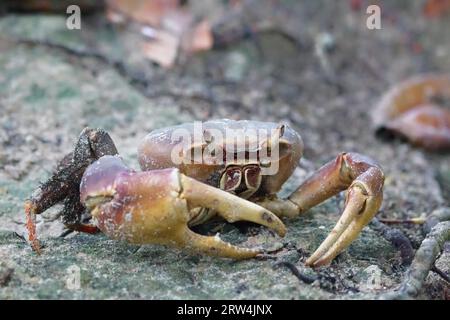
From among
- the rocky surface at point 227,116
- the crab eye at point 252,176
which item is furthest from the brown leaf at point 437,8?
the crab eye at point 252,176

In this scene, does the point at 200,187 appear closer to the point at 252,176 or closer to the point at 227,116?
the point at 252,176

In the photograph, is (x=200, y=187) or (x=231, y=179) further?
(x=231, y=179)

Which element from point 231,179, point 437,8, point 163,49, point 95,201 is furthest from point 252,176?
point 437,8

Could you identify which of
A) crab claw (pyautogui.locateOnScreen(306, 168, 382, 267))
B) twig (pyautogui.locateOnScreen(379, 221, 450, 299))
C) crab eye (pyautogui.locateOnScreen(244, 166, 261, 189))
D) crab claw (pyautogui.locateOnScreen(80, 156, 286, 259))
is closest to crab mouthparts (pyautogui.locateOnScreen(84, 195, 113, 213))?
crab claw (pyautogui.locateOnScreen(80, 156, 286, 259))

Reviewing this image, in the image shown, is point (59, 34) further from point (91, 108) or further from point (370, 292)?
point (370, 292)

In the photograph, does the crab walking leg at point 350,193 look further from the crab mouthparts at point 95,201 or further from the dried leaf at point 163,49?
the dried leaf at point 163,49

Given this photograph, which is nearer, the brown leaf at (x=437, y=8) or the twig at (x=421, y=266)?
the twig at (x=421, y=266)
